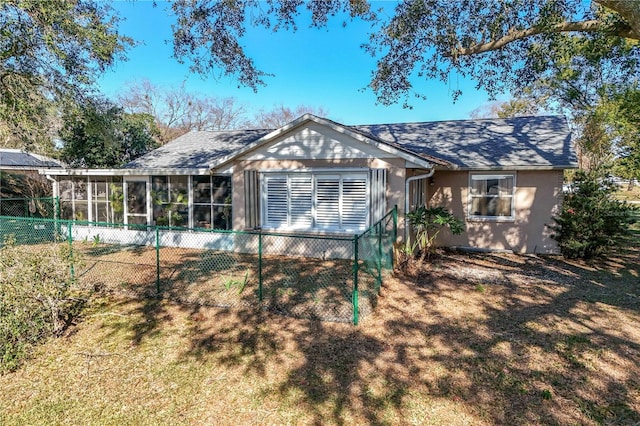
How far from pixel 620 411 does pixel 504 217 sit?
8269mm

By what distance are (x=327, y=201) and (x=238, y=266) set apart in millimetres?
3076

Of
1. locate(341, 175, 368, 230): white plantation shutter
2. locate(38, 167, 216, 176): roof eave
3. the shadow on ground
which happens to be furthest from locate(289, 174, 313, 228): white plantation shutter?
the shadow on ground

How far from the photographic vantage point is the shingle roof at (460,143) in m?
11.0

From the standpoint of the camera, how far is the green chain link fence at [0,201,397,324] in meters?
6.78

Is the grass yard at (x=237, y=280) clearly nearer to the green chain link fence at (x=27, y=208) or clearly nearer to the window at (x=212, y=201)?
the window at (x=212, y=201)

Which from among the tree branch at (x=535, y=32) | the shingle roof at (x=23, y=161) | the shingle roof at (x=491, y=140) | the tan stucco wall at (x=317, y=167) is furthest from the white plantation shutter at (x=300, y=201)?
the shingle roof at (x=23, y=161)

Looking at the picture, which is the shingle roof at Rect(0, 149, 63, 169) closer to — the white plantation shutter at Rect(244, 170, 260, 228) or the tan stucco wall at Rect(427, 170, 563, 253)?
the white plantation shutter at Rect(244, 170, 260, 228)

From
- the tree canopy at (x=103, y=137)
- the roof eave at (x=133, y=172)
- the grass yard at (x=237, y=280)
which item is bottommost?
the grass yard at (x=237, y=280)

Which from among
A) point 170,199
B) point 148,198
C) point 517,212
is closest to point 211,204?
point 170,199

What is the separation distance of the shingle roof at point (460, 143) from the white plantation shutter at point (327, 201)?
1.70 meters

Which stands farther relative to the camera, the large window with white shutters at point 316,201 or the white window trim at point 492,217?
the white window trim at point 492,217

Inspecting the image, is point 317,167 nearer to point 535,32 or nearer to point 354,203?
point 354,203

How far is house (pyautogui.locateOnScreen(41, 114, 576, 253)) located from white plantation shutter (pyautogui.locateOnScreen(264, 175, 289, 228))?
30 mm

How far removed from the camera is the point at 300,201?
35.4 feet
